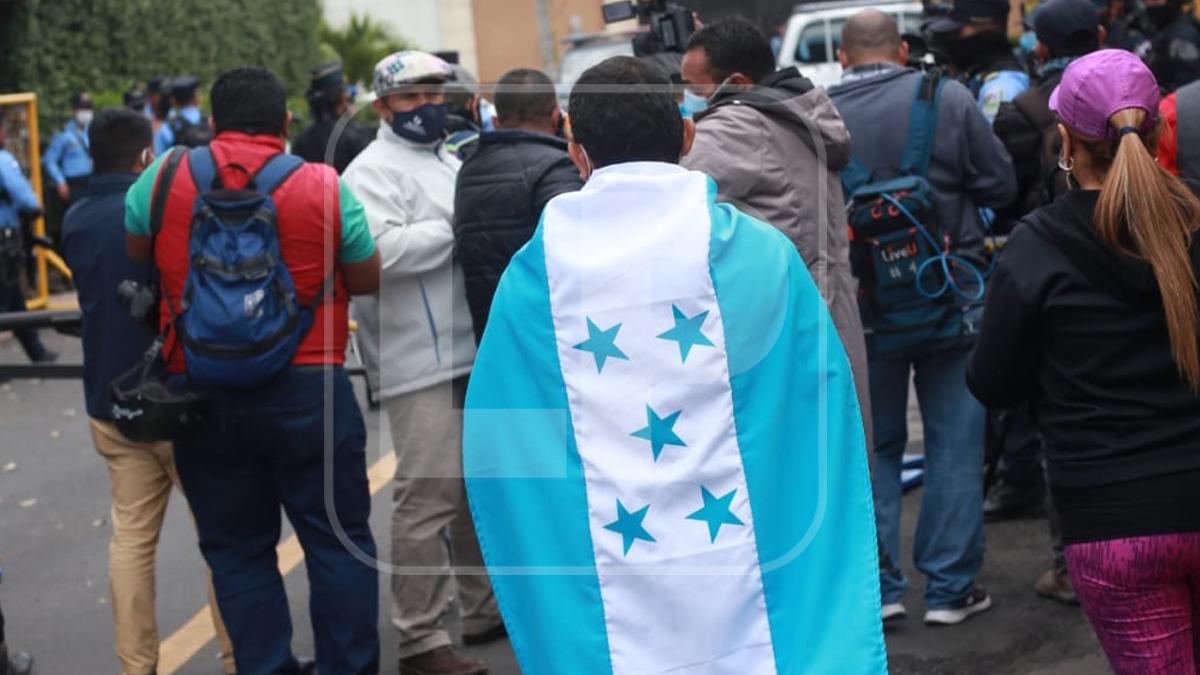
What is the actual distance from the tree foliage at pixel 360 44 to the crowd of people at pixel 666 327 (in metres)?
30.1

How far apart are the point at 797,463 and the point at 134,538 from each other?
338cm

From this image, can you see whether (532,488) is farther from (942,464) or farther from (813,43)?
(813,43)

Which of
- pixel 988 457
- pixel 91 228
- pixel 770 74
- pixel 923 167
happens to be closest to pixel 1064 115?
pixel 770 74

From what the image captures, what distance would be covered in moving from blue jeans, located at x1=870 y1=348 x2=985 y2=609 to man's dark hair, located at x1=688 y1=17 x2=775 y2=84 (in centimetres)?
133

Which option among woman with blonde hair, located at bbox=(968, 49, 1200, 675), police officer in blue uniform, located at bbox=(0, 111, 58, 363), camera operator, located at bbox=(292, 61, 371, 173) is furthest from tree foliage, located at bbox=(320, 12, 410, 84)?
woman with blonde hair, located at bbox=(968, 49, 1200, 675)

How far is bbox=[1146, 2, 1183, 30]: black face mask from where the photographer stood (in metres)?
8.90

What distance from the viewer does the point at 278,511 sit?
19.2ft

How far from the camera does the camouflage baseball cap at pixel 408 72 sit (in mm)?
6215

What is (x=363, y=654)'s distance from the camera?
5.89m

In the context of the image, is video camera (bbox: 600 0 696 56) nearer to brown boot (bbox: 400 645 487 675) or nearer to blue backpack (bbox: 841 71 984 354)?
blue backpack (bbox: 841 71 984 354)

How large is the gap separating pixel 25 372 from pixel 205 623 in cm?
136

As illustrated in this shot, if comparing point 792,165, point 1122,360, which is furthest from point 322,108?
point 1122,360

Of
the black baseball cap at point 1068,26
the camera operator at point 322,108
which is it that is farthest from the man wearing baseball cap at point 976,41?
the camera operator at point 322,108

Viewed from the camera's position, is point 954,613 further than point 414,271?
Yes
